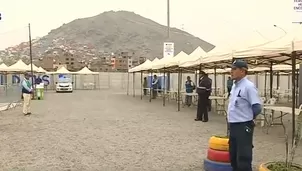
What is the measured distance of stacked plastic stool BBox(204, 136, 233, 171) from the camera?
21.4 feet

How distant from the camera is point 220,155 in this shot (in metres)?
6.61

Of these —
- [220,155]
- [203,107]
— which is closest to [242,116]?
[220,155]

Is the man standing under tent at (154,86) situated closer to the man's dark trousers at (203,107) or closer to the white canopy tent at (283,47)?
the man's dark trousers at (203,107)

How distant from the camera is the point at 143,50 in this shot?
107m

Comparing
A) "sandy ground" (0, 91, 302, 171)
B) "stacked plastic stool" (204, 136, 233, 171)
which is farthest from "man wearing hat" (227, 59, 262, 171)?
"sandy ground" (0, 91, 302, 171)

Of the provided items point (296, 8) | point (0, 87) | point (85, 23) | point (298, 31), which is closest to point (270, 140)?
point (298, 31)

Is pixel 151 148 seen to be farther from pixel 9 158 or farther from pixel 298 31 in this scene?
pixel 298 31

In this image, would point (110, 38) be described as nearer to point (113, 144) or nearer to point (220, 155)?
point (113, 144)

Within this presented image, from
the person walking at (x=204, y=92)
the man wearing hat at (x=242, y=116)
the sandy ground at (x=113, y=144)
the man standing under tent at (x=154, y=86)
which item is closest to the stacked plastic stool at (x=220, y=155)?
the sandy ground at (x=113, y=144)

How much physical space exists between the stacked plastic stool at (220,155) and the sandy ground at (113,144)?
73cm

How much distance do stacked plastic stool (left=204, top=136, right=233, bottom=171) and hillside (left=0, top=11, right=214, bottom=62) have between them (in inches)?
3451

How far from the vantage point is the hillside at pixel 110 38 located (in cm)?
10588

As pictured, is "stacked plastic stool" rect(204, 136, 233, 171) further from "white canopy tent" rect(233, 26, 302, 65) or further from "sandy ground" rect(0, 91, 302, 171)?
"white canopy tent" rect(233, 26, 302, 65)

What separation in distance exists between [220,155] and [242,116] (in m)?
1.30
